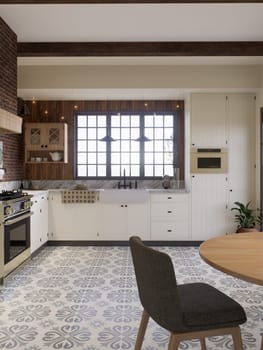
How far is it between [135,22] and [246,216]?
10.9 feet

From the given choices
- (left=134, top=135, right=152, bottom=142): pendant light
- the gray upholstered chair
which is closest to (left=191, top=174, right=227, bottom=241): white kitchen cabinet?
(left=134, top=135, right=152, bottom=142): pendant light

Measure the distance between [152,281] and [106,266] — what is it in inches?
109

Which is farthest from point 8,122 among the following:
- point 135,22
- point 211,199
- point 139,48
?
point 211,199

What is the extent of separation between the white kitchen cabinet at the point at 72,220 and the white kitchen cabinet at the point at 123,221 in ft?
0.44

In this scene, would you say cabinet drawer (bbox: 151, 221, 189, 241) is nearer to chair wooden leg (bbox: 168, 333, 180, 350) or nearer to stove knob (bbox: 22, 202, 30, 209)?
stove knob (bbox: 22, 202, 30, 209)

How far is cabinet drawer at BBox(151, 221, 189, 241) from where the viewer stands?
5430 millimetres

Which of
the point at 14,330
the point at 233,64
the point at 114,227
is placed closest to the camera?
the point at 14,330

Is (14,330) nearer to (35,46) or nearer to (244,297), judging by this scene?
(244,297)

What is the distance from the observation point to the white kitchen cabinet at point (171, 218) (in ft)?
17.8

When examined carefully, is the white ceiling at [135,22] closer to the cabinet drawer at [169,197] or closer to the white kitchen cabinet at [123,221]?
the cabinet drawer at [169,197]

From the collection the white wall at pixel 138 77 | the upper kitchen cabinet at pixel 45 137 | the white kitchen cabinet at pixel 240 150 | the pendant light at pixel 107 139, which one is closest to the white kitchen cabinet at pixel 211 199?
the white kitchen cabinet at pixel 240 150

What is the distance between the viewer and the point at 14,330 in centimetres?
256

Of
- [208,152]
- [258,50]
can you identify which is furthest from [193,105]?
[258,50]

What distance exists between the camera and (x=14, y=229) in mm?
3863
